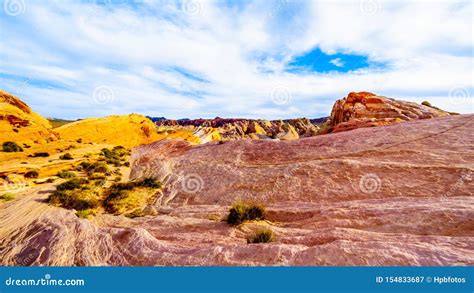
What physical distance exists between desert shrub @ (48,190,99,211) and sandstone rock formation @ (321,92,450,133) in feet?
85.2

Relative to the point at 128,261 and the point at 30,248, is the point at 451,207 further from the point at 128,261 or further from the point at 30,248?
the point at 30,248

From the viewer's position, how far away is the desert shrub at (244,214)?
41.2ft

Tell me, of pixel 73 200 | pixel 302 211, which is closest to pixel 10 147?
pixel 73 200

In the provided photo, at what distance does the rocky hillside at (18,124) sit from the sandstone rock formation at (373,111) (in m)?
44.8

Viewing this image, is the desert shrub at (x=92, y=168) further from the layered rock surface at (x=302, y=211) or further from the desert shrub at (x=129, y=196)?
the desert shrub at (x=129, y=196)

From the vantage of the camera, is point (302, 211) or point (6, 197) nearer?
point (302, 211)

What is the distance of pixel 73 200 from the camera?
→ 17.2 meters

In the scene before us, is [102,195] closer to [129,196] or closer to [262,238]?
[129,196]

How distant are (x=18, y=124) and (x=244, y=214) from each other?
4901 cm

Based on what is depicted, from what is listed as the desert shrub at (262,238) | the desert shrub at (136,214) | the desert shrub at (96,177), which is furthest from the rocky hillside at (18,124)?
the desert shrub at (262,238)

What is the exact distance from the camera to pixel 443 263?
7012 mm

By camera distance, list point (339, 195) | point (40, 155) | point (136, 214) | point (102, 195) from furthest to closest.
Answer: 1. point (40, 155)
2. point (102, 195)
3. point (136, 214)
4. point (339, 195)

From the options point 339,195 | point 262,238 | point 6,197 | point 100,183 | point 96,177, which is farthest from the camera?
point 96,177

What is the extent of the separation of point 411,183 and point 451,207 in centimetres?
418
